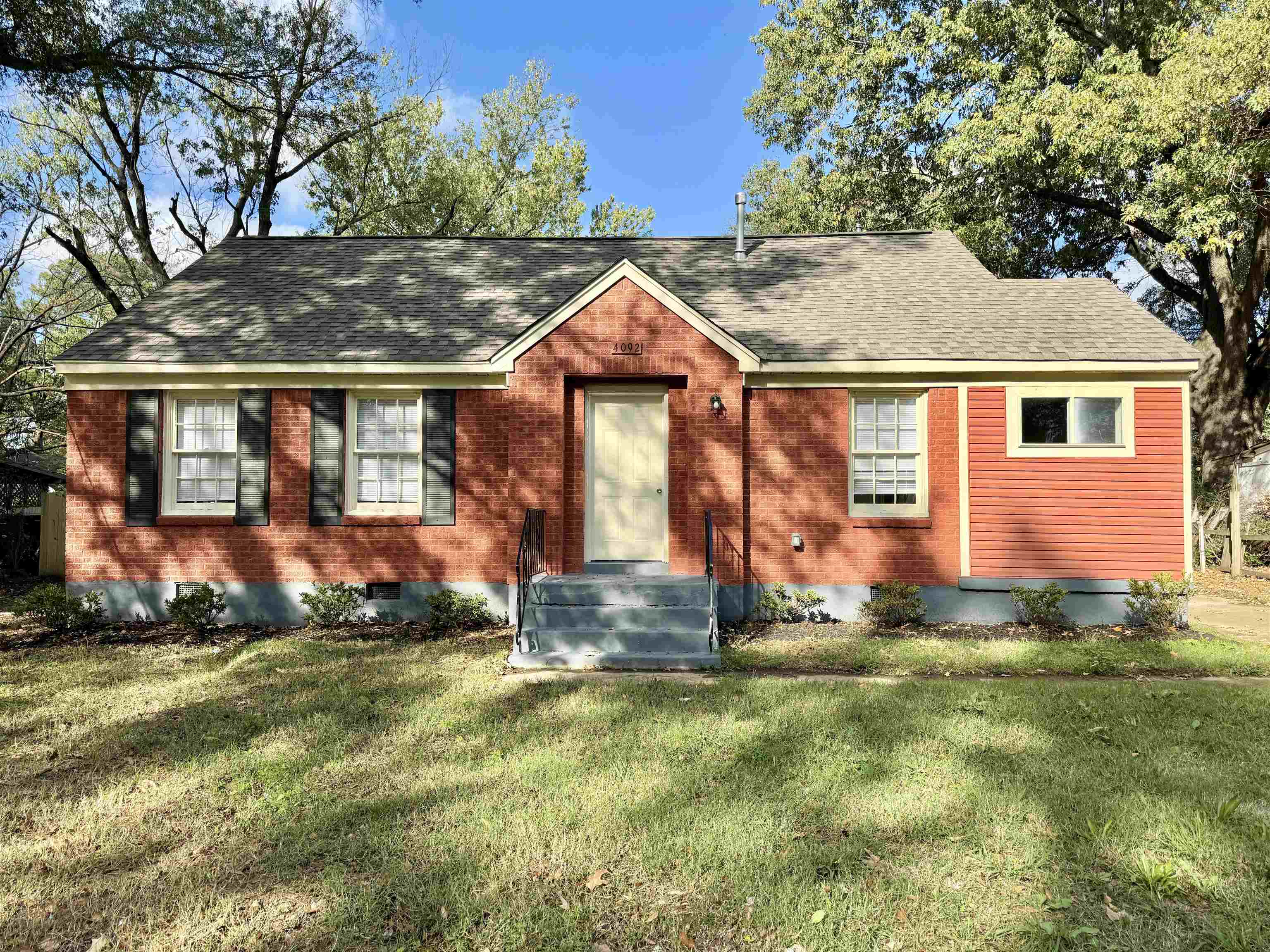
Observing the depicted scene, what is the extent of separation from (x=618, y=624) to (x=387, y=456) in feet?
14.1

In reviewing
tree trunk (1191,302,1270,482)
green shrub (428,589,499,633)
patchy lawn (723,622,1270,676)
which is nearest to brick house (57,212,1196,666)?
green shrub (428,589,499,633)

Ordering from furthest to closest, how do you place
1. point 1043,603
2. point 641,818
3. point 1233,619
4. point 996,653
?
point 1233,619
point 1043,603
point 996,653
point 641,818

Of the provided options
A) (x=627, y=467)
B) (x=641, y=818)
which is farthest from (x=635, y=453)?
(x=641, y=818)

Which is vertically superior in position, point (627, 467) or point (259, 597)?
point (627, 467)

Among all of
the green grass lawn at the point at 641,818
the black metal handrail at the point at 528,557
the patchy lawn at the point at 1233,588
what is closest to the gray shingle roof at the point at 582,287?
the black metal handrail at the point at 528,557

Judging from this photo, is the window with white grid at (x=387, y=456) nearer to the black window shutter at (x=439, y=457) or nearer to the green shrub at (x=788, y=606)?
the black window shutter at (x=439, y=457)

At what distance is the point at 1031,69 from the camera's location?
13469 millimetres

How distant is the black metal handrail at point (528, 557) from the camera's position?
7387 mm

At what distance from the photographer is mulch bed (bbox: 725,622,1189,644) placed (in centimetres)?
→ 802

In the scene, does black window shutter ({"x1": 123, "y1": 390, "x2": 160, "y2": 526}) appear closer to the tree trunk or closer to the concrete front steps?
the concrete front steps

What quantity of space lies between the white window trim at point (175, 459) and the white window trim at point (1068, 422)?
10729 millimetres

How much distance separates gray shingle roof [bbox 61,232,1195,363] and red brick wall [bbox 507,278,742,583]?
0.97 meters

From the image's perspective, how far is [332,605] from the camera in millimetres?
8922

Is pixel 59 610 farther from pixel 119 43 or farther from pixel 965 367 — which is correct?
pixel 965 367
